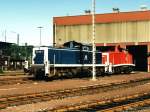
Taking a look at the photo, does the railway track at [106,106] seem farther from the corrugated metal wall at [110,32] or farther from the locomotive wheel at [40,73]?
the corrugated metal wall at [110,32]

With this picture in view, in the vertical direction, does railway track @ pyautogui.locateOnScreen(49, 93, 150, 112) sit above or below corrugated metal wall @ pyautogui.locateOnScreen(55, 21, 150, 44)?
below

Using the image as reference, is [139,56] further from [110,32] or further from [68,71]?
[68,71]

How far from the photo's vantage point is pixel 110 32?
6762cm

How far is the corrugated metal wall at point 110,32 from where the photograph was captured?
213 ft

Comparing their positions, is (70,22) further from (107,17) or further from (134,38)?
(134,38)

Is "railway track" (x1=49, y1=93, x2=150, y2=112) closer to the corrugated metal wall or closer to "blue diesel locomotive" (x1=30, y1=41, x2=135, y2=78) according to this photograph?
"blue diesel locomotive" (x1=30, y1=41, x2=135, y2=78)

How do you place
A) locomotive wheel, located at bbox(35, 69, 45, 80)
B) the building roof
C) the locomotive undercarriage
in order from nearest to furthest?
locomotive wheel, located at bbox(35, 69, 45, 80) < the locomotive undercarriage < the building roof

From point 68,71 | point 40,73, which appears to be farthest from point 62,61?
point 40,73

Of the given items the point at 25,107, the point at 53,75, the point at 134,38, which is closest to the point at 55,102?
the point at 25,107

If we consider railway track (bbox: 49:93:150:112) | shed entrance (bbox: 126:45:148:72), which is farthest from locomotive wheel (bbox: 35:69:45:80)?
shed entrance (bbox: 126:45:148:72)

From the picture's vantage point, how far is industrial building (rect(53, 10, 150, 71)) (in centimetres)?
6488

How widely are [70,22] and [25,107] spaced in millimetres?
52773

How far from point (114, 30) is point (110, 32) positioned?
742mm

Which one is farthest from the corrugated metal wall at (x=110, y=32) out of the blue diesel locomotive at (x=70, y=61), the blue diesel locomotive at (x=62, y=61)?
the blue diesel locomotive at (x=62, y=61)
